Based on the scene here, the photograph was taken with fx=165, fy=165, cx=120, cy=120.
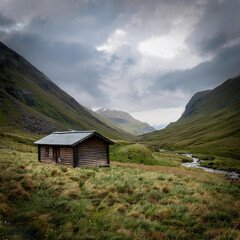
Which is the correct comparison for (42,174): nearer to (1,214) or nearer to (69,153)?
(1,214)

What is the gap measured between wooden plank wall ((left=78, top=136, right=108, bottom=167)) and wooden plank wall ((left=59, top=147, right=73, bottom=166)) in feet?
3.85

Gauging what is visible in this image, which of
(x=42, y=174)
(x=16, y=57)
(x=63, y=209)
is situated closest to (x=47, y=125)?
(x=42, y=174)

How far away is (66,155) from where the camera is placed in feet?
75.3

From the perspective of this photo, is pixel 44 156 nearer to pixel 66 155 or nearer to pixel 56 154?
pixel 56 154

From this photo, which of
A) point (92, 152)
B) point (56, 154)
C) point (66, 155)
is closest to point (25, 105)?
point (56, 154)

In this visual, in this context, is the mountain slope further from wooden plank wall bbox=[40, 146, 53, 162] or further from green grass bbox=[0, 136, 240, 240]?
green grass bbox=[0, 136, 240, 240]

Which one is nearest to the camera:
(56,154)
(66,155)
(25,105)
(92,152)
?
(66,155)

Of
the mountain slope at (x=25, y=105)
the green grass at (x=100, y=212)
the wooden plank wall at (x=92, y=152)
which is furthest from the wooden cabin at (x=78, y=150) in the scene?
the mountain slope at (x=25, y=105)

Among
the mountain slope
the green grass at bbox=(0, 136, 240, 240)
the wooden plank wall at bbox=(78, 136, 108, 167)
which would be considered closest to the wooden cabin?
the wooden plank wall at bbox=(78, 136, 108, 167)

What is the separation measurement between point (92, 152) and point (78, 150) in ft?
7.71

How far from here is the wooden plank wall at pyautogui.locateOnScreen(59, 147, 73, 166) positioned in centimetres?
2219

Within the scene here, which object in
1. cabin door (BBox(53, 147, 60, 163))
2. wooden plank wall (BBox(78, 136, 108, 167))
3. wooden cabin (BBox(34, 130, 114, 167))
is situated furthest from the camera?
cabin door (BBox(53, 147, 60, 163))

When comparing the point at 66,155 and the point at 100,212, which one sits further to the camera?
the point at 66,155

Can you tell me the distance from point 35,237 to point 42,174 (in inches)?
290
